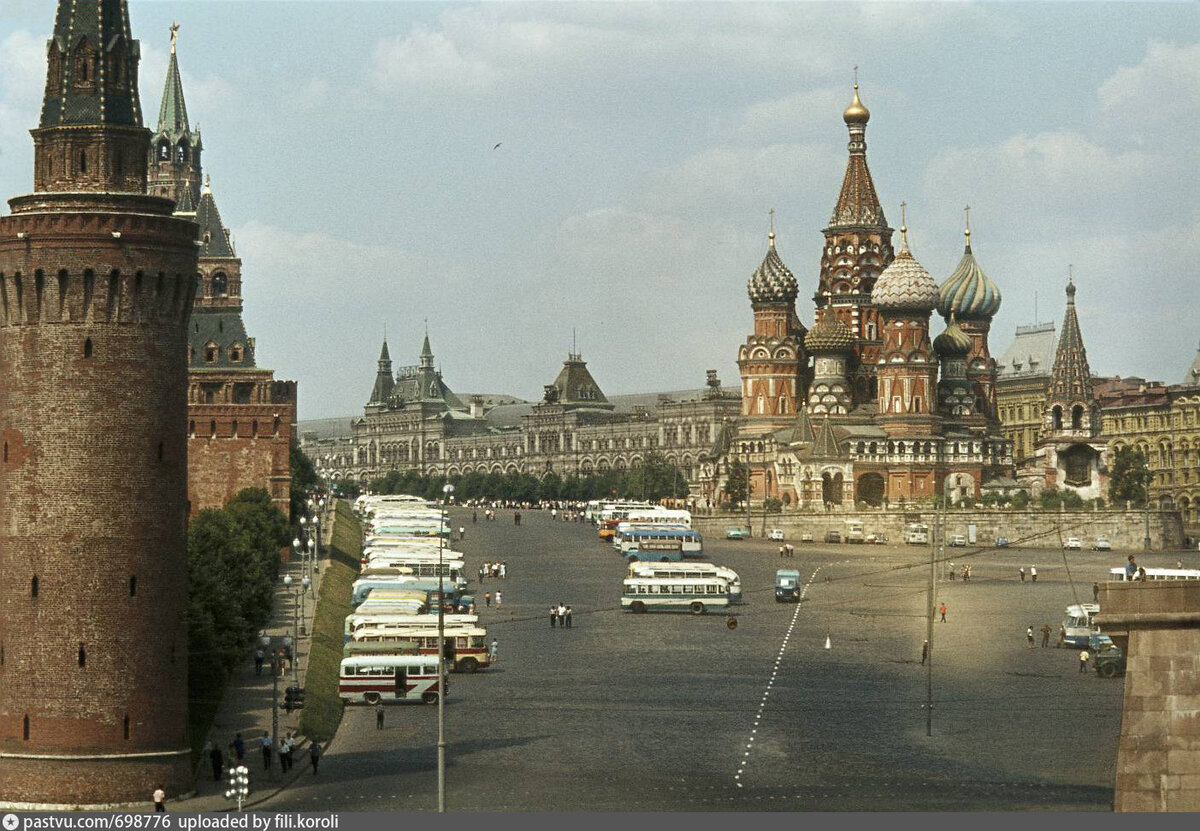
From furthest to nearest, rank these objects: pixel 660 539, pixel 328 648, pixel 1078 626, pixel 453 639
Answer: pixel 660 539, pixel 1078 626, pixel 328 648, pixel 453 639

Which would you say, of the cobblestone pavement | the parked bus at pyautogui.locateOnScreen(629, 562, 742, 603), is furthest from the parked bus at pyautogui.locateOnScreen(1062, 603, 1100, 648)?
the parked bus at pyautogui.locateOnScreen(629, 562, 742, 603)

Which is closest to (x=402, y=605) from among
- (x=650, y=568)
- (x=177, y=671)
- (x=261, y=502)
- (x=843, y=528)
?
(x=650, y=568)

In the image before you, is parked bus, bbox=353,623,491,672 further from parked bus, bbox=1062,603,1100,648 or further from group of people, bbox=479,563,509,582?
group of people, bbox=479,563,509,582

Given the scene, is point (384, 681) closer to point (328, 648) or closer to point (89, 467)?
point (328, 648)

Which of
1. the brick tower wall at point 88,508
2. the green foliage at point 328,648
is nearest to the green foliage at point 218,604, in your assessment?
the green foliage at point 328,648

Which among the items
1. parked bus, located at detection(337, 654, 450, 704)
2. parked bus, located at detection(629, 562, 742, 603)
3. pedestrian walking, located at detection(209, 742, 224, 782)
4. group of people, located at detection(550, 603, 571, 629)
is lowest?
pedestrian walking, located at detection(209, 742, 224, 782)

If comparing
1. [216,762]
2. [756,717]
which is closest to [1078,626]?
[756,717]
